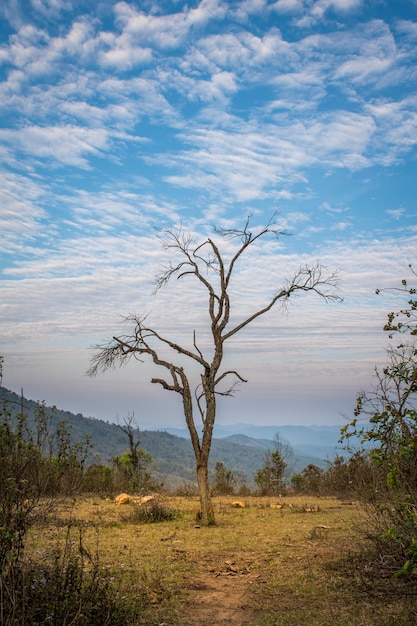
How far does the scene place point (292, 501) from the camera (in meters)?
17.5

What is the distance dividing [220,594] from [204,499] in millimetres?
6169

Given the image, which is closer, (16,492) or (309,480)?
(16,492)

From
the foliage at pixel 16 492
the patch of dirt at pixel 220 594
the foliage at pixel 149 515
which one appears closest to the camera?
the foliage at pixel 16 492

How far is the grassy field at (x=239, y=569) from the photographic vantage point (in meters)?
5.74

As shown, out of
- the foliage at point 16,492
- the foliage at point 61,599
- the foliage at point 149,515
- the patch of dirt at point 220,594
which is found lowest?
the patch of dirt at point 220,594

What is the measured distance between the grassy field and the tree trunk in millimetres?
304

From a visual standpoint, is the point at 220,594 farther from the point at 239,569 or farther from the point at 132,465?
the point at 132,465

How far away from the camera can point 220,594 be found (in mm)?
6594

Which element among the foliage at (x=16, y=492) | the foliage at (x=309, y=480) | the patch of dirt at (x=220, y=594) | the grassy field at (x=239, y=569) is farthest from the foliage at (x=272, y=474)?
the foliage at (x=16, y=492)

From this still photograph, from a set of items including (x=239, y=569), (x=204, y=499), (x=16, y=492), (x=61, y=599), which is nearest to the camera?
(x=16, y=492)

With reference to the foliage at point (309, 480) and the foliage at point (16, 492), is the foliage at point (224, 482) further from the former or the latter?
the foliage at point (16, 492)

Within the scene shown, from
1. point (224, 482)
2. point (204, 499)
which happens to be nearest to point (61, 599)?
point (204, 499)

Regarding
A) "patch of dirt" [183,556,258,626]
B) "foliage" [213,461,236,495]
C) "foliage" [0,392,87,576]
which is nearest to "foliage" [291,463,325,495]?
"foliage" [213,461,236,495]

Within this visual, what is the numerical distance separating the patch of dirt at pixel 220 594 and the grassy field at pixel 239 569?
1 centimetres
